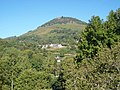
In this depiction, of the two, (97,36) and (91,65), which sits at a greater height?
(97,36)

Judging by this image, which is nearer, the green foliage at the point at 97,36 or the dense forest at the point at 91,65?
the dense forest at the point at 91,65

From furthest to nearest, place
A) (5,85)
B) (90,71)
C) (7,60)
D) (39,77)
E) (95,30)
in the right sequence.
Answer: (7,60), (5,85), (39,77), (95,30), (90,71)

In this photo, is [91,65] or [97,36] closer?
[91,65]

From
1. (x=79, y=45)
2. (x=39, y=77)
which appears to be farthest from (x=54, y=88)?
(x=79, y=45)

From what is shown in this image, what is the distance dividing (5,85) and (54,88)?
1695 cm

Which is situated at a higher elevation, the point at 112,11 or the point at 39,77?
the point at 112,11

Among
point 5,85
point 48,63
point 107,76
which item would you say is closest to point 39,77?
point 5,85

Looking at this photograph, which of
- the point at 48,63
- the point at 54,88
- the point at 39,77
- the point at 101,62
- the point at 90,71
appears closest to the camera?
the point at 101,62

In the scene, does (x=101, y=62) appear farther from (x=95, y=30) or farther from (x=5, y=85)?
(x=5, y=85)

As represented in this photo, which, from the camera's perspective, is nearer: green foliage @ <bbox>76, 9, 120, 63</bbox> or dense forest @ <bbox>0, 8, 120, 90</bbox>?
dense forest @ <bbox>0, 8, 120, 90</bbox>

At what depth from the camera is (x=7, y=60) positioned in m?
62.7

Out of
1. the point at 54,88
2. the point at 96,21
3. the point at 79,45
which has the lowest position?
the point at 54,88

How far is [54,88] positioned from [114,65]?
165 ft

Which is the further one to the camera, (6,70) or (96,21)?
(6,70)
